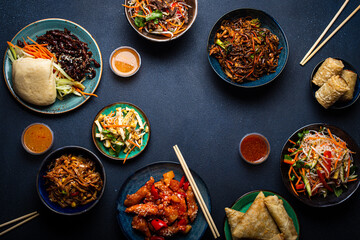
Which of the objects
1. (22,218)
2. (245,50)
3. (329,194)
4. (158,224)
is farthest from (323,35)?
(22,218)

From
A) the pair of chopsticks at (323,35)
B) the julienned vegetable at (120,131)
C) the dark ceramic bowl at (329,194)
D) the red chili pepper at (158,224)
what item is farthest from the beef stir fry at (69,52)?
the pair of chopsticks at (323,35)

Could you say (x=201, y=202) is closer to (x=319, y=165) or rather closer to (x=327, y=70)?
(x=319, y=165)

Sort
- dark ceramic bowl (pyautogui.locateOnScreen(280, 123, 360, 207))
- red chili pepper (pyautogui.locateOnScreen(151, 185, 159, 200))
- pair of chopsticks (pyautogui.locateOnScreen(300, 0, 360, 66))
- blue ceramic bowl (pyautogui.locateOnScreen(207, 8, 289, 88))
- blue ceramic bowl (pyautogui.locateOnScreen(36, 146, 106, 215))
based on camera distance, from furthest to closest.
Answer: pair of chopsticks (pyautogui.locateOnScreen(300, 0, 360, 66)) < blue ceramic bowl (pyautogui.locateOnScreen(207, 8, 289, 88)) < dark ceramic bowl (pyautogui.locateOnScreen(280, 123, 360, 207)) < red chili pepper (pyautogui.locateOnScreen(151, 185, 159, 200)) < blue ceramic bowl (pyautogui.locateOnScreen(36, 146, 106, 215))

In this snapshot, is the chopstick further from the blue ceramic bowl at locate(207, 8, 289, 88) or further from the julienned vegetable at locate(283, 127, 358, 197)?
the blue ceramic bowl at locate(207, 8, 289, 88)

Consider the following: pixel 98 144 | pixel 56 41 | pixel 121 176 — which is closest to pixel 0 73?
pixel 56 41

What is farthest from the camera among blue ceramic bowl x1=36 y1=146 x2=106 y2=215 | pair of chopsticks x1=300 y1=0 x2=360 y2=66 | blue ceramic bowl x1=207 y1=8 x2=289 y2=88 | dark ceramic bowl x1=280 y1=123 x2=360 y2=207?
pair of chopsticks x1=300 y1=0 x2=360 y2=66

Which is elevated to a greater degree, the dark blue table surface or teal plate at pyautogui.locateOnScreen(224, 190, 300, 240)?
the dark blue table surface

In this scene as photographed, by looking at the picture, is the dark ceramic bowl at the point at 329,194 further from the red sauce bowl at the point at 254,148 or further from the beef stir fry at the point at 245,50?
the beef stir fry at the point at 245,50

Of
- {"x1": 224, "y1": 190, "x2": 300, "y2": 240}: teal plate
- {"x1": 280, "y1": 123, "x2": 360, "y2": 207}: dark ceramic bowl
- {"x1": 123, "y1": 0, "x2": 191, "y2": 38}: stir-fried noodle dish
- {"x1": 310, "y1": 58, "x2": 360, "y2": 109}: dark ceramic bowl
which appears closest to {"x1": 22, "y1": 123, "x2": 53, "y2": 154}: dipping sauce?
{"x1": 123, "y1": 0, "x2": 191, "y2": 38}: stir-fried noodle dish
